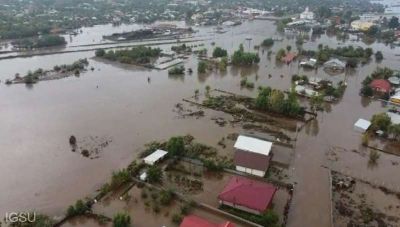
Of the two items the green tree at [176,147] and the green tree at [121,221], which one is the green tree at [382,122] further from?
the green tree at [121,221]

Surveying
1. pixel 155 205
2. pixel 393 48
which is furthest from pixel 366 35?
pixel 155 205

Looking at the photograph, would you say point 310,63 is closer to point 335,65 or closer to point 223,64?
point 335,65

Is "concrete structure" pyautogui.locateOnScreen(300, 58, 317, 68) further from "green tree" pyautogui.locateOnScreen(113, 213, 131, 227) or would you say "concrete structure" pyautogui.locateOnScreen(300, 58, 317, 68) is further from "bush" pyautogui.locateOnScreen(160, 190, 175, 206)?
"green tree" pyautogui.locateOnScreen(113, 213, 131, 227)

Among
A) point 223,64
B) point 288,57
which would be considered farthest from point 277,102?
point 288,57

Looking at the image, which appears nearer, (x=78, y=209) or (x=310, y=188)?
(x=78, y=209)

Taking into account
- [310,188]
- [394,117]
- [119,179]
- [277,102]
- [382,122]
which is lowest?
[310,188]

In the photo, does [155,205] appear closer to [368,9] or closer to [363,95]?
[363,95]
